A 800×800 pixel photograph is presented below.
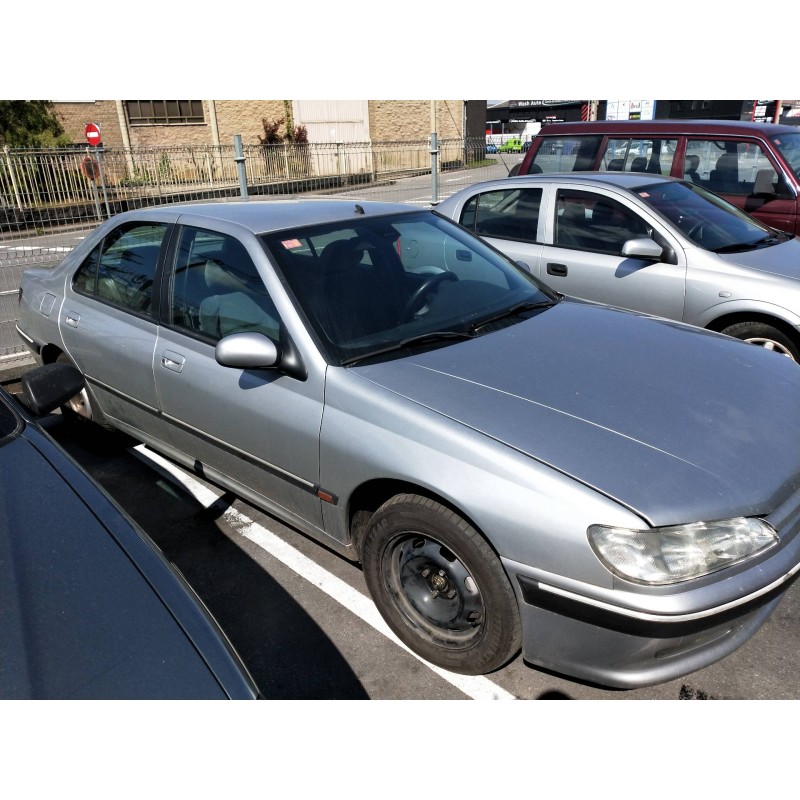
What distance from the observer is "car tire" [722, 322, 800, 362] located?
4516 millimetres

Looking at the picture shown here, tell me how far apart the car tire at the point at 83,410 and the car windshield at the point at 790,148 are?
6.26 meters

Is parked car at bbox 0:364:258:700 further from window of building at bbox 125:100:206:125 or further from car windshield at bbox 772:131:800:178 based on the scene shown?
window of building at bbox 125:100:206:125

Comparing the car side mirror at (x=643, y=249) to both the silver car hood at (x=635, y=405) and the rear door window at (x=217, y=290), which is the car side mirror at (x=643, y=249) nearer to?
the silver car hood at (x=635, y=405)

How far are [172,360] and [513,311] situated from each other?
1.69m

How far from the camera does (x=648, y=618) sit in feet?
6.39

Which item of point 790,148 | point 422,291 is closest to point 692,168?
point 790,148

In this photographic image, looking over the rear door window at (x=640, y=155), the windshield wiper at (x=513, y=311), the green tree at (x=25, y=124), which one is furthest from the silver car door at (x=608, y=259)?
the green tree at (x=25, y=124)

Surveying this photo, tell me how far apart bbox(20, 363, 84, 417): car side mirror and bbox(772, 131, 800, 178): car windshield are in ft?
21.0

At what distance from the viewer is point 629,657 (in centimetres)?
206

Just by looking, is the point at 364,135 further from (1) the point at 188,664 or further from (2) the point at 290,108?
(1) the point at 188,664

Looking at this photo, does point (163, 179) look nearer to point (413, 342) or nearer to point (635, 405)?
point (413, 342)

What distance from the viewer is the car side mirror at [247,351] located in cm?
268

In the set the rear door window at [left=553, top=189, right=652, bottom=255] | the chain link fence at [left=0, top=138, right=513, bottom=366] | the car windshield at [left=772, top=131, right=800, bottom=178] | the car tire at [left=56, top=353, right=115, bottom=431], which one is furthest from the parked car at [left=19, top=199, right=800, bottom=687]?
the car windshield at [left=772, top=131, right=800, bottom=178]

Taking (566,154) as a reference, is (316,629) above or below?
below
